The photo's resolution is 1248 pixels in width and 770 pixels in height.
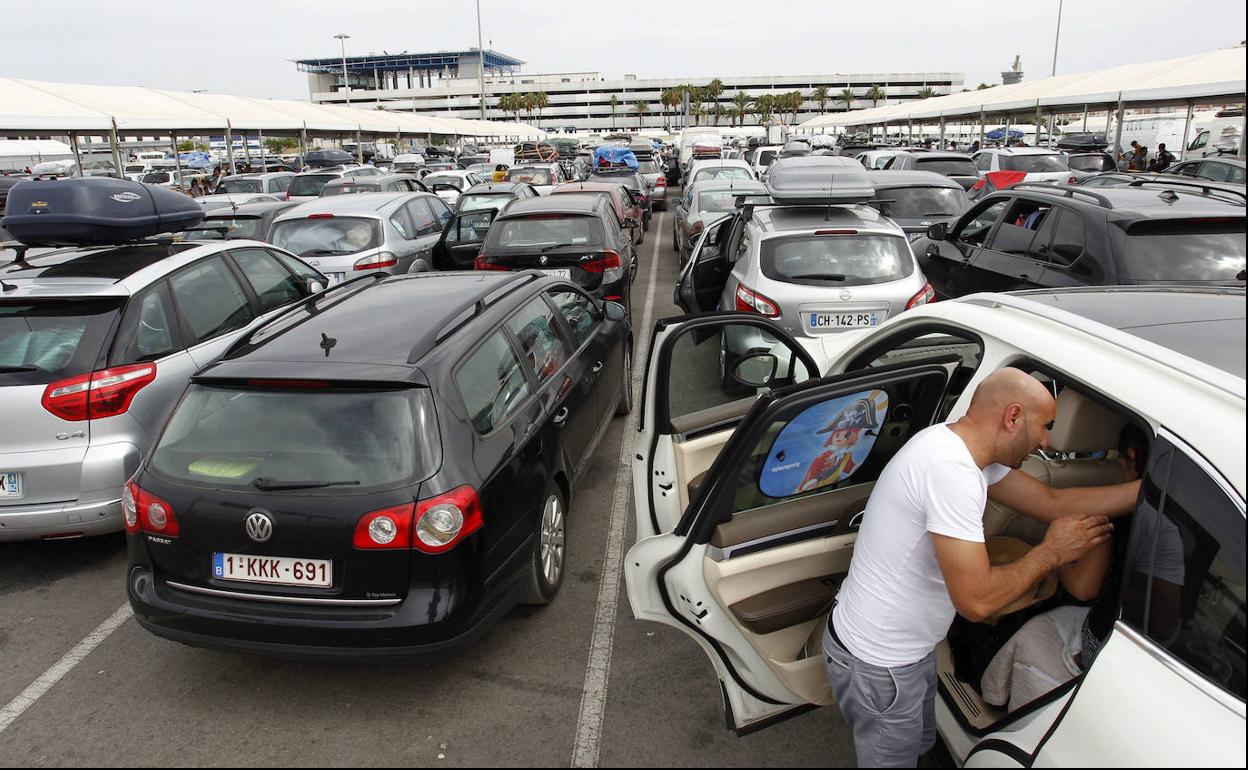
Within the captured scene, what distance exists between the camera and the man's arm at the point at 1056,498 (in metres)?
2.28

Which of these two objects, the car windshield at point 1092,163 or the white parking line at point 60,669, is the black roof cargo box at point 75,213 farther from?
the car windshield at point 1092,163

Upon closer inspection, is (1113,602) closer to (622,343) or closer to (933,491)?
(933,491)

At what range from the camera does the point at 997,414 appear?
2072mm

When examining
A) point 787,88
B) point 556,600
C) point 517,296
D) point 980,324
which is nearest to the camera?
point 980,324

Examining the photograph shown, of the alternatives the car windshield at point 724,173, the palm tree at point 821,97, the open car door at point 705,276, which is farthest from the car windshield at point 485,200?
the palm tree at point 821,97

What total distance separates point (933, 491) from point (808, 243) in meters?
4.78

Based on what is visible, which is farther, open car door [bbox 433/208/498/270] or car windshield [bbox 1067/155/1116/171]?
car windshield [bbox 1067/155/1116/171]

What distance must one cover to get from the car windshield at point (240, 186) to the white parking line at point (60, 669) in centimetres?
1839

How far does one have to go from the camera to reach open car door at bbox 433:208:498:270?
31.8 ft

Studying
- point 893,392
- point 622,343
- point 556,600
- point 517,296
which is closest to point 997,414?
point 893,392

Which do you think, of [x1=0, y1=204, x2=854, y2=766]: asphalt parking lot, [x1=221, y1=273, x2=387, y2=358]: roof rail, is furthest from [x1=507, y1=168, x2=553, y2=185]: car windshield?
[x1=0, y1=204, x2=854, y2=766]: asphalt parking lot

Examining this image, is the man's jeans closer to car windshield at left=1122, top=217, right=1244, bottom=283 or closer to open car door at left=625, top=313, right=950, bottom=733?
open car door at left=625, top=313, right=950, bottom=733

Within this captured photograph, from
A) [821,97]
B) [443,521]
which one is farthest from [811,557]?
[821,97]

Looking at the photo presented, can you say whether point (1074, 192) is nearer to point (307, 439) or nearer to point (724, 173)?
point (307, 439)
